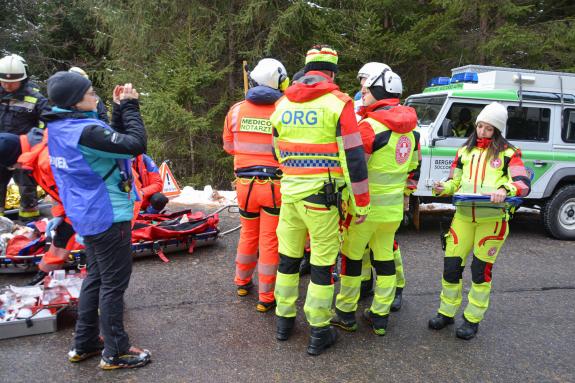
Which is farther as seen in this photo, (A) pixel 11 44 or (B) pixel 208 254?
(A) pixel 11 44

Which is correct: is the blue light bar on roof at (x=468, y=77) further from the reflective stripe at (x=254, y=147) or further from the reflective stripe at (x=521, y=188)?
the reflective stripe at (x=254, y=147)

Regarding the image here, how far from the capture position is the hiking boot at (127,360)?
10.4 ft

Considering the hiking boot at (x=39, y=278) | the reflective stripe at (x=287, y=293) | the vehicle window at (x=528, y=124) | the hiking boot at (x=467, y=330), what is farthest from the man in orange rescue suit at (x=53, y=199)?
the vehicle window at (x=528, y=124)

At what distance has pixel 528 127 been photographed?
22.4 ft

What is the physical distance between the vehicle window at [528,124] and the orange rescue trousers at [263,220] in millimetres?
4474

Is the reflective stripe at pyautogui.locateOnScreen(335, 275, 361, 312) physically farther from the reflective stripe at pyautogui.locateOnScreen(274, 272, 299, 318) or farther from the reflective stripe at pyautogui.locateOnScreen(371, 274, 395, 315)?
the reflective stripe at pyautogui.locateOnScreen(274, 272, 299, 318)

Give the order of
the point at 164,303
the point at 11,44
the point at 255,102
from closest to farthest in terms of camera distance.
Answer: the point at 255,102, the point at 164,303, the point at 11,44

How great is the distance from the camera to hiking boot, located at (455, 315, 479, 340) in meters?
3.78

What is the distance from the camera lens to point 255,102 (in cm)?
405

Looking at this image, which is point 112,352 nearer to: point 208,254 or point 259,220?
point 259,220

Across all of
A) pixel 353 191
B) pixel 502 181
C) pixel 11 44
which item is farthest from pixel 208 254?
pixel 11 44

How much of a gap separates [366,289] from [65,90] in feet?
10.7

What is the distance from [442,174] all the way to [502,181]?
2.99 metres

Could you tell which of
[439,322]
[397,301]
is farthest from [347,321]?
[439,322]
